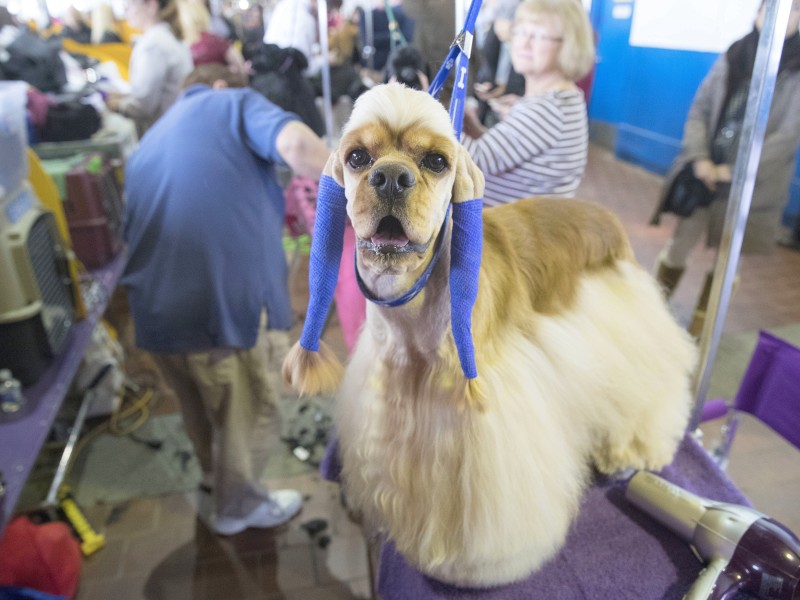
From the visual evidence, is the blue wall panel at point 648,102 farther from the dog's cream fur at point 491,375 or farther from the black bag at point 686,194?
the dog's cream fur at point 491,375

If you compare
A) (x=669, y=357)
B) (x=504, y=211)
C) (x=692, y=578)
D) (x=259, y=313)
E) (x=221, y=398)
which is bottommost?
(x=221, y=398)

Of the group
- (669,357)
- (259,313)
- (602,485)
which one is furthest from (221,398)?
(669,357)

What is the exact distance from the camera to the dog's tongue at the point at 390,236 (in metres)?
0.52

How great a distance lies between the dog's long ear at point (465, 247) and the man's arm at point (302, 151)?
0.67m

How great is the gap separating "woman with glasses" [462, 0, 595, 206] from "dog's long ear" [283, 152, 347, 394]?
415 millimetres

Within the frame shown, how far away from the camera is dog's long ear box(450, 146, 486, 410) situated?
0.55m

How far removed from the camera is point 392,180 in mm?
486

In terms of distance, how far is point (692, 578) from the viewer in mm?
837

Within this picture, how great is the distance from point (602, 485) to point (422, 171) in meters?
0.73

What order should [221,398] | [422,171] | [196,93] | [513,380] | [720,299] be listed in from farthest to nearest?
[221,398] < [196,93] < [720,299] < [513,380] < [422,171]

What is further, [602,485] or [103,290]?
[103,290]

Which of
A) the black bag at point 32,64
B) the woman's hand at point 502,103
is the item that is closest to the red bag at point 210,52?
the woman's hand at point 502,103

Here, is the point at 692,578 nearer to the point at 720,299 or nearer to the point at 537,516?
the point at 537,516

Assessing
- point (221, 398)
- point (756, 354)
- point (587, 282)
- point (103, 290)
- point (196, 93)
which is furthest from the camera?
point (103, 290)
